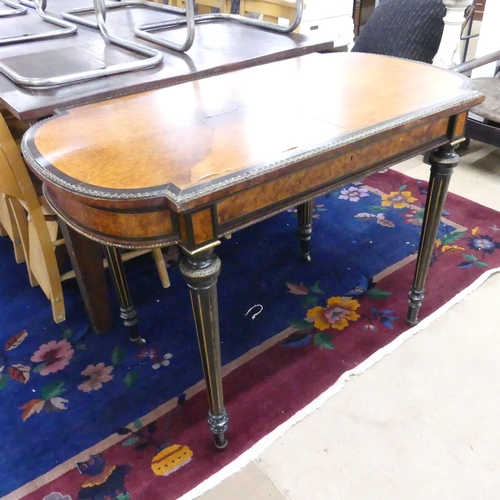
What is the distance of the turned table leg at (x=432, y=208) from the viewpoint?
1261mm

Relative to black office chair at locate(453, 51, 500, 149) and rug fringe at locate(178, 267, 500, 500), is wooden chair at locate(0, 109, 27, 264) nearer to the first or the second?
rug fringe at locate(178, 267, 500, 500)

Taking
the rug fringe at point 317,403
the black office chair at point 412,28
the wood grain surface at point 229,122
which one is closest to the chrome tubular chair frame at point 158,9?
the wood grain surface at point 229,122

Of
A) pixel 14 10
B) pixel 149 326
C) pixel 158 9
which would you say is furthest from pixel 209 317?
pixel 14 10

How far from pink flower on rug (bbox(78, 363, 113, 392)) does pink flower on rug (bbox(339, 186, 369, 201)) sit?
1338 millimetres

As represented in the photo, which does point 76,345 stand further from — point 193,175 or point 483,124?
point 483,124

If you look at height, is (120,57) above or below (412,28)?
above

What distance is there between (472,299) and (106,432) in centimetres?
124

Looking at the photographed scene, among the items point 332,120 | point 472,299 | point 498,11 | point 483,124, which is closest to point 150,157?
point 332,120

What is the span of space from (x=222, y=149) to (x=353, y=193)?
151 centimetres

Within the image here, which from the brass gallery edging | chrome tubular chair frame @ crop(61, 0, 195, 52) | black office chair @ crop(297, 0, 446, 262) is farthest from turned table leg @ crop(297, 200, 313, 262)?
black office chair @ crop(297, 0, 446, 262)

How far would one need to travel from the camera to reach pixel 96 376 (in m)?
1.48

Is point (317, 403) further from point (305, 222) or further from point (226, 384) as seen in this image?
point (305, 222)

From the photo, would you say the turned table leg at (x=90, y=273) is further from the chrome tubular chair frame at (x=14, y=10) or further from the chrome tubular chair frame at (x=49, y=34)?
the chrome tubular chair frame at (x=14, y=10)

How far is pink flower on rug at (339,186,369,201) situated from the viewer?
2.30m
